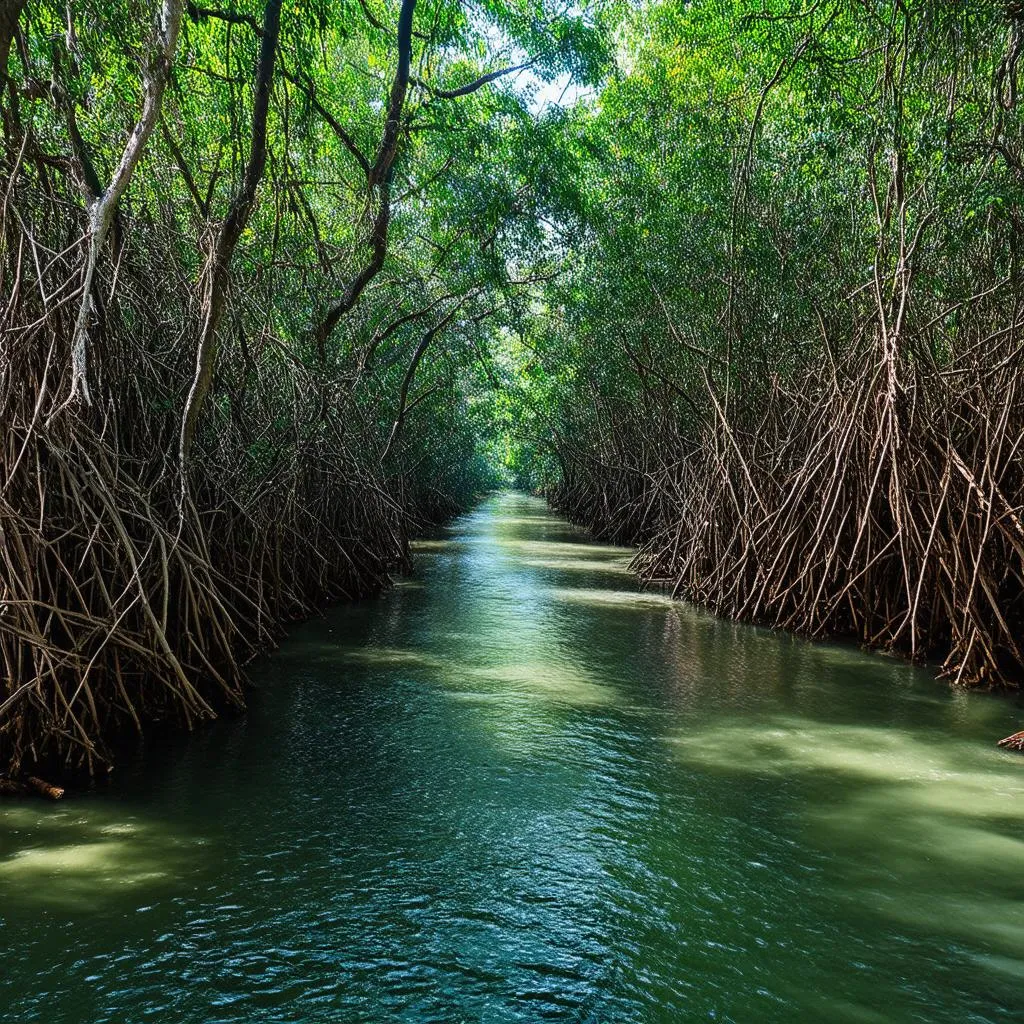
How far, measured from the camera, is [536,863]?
3.35 metres

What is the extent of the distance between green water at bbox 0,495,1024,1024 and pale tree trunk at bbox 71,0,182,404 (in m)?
1.92

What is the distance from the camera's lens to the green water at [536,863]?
2.53m

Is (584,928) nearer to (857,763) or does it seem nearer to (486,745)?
(486,745)

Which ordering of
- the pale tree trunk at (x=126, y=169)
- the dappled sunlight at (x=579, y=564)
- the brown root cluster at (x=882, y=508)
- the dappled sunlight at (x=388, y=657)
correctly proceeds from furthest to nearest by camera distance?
the dappled sunlight at (x=579, y=564), the dappled sunlight at (x=388, y=657), the brown root cluster at (x=882, y=508), the pale tree trunk at (x=126, y=169)

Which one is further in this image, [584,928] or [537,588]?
[537,588]

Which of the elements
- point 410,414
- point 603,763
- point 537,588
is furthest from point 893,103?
point 410,414

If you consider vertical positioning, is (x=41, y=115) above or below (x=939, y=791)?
above

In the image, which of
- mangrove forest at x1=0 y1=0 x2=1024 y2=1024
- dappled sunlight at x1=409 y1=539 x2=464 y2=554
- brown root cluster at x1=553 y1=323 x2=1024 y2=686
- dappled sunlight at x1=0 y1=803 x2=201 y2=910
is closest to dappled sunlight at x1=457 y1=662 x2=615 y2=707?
mangrove forest at x1=0 y1=0 x2=1024 y2=1024

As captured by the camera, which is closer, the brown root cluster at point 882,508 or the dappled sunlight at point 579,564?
the brown root cluster at point 882,508

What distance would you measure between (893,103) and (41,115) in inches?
226

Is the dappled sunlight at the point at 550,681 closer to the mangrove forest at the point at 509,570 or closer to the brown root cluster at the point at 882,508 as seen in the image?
the mangrove forest at the point at 509,570

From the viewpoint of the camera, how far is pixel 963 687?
6.14 m

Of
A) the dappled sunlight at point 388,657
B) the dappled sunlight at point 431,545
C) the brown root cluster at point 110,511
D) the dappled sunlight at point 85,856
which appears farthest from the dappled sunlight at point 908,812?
the dappled sunlight at point 431,545

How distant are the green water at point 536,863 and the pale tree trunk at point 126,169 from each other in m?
1.92
